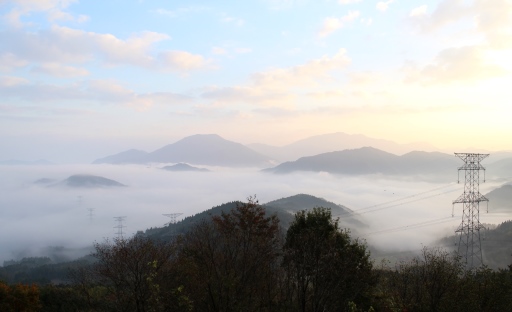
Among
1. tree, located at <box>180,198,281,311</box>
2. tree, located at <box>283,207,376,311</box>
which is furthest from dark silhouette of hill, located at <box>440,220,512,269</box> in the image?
tree, located at <box>180,198,281,311</box>

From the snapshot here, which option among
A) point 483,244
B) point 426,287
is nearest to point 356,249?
point 426,287

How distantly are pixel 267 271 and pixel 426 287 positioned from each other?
1282cm

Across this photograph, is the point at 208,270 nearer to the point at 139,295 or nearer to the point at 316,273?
the point at 139,295

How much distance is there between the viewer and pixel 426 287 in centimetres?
2977

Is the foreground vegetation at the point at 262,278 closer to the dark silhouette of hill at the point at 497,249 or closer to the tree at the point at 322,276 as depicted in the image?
the tree at the point at 322,276

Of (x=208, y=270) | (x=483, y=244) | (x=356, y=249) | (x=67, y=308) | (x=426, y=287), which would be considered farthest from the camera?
(x=483, y=244)

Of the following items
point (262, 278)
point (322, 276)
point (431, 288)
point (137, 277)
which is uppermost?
point (322, 276)

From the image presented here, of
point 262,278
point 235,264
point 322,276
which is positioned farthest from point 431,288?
point 235,264

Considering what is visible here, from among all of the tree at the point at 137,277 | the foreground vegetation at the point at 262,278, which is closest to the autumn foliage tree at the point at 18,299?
the foreground vegetation at the point at 262,278

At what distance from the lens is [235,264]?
1012 inches

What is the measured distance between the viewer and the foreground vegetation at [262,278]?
22.8 m

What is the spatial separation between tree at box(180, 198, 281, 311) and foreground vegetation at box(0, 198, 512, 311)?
6cm

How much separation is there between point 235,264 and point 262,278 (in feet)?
11.6

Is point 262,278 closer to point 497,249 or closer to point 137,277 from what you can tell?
point 137,277
